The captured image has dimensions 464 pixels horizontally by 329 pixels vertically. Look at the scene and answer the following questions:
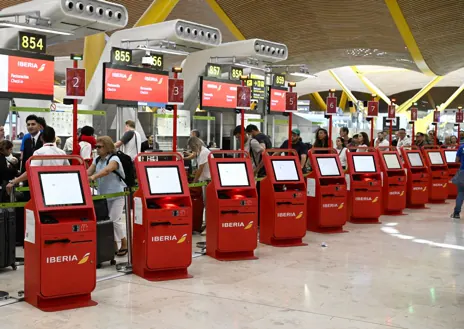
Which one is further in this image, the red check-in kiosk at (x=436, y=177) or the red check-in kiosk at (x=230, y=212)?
the red check-in kiosk at (x=436, y=177)

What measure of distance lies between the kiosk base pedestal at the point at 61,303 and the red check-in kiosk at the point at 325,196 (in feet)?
14.8

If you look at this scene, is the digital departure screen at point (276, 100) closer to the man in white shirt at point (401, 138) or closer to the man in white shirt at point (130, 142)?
the man in white shirt at point (401, 138)

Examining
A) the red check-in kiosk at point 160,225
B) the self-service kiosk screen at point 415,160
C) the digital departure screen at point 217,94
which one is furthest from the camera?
the self-service kiosk screen at point 415,160

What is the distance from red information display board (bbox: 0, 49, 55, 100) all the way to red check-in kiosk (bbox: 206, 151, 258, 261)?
10.5 feet

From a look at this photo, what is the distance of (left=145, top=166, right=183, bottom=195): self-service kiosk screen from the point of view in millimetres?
6133

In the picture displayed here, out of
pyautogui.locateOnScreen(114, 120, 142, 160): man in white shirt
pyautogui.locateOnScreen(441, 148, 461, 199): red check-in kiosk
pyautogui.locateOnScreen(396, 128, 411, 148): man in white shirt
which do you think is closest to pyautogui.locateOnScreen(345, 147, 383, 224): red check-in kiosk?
pyautogui.locateOnScreen(114, 120, 142, 160): man in white shirt

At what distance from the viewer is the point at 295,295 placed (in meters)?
5.55

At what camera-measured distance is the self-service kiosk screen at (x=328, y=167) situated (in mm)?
9091

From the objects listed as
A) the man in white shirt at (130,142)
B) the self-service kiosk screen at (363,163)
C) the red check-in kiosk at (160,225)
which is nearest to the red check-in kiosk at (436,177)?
the self-service kiosk screen at (363,163)

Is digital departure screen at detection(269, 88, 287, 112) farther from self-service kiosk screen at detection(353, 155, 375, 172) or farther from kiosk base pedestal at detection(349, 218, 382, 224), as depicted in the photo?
kiosk base pedestal at detection(349, 218, 382, 224)

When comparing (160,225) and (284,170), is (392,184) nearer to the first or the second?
(284,170)

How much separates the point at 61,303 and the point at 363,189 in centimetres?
609

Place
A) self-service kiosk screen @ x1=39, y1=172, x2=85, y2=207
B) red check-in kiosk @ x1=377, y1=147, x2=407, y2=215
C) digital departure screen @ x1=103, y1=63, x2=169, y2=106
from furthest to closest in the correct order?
1. red check-in kiosk @ x1=377, y1=147, x2=407, y2=215
2. digital departure screen @ x1=103, y1=63, x2=169, y2=106
3. self-service kiosk screen @ x1=39, y1=172, x2=85, y2=207

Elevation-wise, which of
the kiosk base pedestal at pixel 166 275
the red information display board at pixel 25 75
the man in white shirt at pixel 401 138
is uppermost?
the red information display board at pixel 25 75
